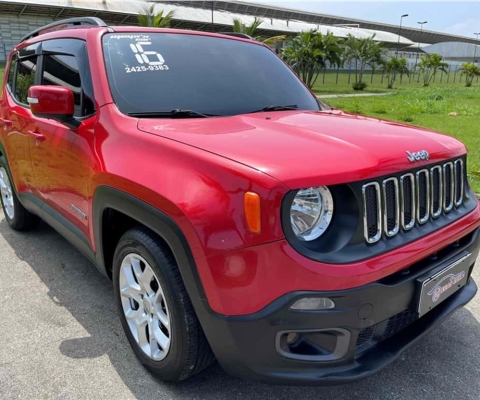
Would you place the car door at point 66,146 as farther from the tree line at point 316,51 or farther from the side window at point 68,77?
the tree line at point 316,51

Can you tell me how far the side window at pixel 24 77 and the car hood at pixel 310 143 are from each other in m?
1.78

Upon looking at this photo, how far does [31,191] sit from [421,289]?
10.0 ft

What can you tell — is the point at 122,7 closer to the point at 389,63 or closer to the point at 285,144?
the point at 389,63

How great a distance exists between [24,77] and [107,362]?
261 centimetres

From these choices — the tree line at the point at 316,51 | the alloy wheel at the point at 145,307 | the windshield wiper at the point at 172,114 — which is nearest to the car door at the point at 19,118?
the windshield wiper at the point at 172,114

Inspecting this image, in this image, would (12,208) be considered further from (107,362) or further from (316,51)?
(316,51)

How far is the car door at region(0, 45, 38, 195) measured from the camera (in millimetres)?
3689

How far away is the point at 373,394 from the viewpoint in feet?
7.66

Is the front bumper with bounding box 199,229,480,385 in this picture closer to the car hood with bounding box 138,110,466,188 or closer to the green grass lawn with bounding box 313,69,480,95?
the car hood with bounding box 138,110,466,188

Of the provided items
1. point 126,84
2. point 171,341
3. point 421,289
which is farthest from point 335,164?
point 126,84

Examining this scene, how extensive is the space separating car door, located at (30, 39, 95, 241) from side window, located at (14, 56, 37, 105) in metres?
0.21

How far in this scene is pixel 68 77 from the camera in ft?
10.1

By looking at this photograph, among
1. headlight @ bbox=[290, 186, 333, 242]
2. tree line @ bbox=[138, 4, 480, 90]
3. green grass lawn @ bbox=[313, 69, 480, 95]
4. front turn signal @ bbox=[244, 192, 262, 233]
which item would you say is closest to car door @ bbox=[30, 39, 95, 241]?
front turn signal @ bbox=[244, 192, 262, 233]

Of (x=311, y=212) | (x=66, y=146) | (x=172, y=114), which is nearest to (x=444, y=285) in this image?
(x=311, y=212)
